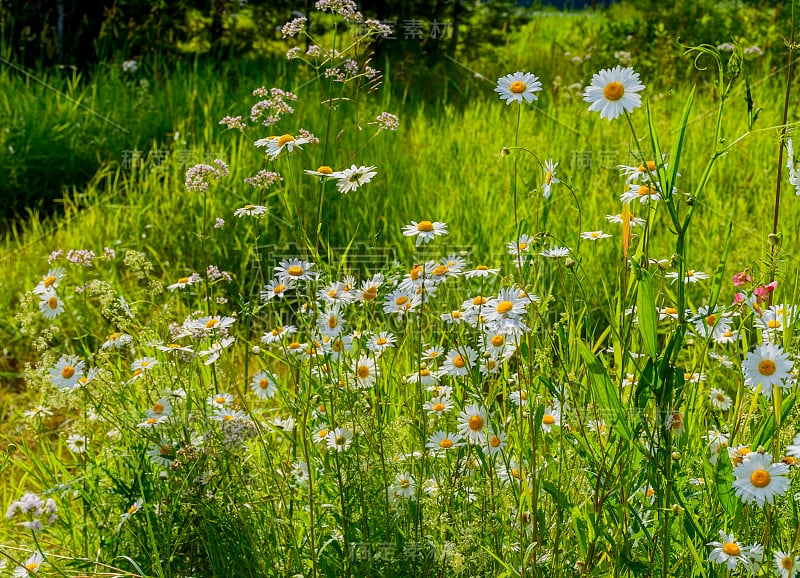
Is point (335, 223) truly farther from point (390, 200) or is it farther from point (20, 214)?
point (20, 214)

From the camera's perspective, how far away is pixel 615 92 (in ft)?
3.41

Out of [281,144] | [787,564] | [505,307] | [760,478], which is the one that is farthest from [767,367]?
[281,144]

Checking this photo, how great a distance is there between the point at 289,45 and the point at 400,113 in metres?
2.14

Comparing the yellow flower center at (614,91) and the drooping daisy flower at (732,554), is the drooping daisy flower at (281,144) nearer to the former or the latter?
the yellow flower center at (614,91)

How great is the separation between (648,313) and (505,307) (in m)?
0.25

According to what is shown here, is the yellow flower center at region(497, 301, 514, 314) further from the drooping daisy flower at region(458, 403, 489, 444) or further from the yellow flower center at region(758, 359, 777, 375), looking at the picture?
the yellow flower center at region(758, 359, 777, 375)

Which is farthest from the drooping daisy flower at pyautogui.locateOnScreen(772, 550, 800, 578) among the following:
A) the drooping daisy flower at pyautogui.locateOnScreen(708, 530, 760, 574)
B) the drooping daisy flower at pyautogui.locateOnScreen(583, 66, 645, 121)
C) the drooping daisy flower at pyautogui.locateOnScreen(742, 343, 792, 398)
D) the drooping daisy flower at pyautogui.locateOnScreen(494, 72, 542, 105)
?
the drooping daisy flower at pyautogui.locateOnScreen(494, 72, 542, 105)

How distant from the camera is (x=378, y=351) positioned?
1.54 meters

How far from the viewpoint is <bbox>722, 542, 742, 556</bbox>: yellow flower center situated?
110 cm

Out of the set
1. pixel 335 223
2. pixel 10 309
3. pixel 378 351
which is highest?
pixel 378 351

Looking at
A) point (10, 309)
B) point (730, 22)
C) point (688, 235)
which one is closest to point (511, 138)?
point (688, 235)

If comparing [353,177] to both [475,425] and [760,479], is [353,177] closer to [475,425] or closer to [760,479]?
[475,425]

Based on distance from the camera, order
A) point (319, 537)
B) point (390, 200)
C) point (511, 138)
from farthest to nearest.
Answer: point (511, 138), point (390, 200), point (319, 537)

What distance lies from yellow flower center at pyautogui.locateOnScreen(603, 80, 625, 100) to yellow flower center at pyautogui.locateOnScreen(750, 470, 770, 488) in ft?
1.76
